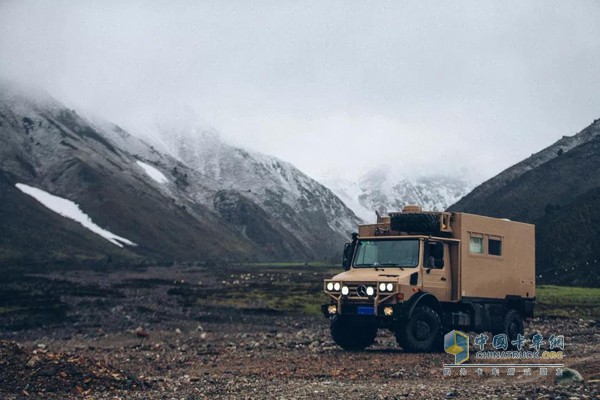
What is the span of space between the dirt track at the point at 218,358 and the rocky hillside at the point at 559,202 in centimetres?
3398

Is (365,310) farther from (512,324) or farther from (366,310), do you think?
(512,324)

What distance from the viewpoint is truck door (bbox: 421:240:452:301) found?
80.6 feet

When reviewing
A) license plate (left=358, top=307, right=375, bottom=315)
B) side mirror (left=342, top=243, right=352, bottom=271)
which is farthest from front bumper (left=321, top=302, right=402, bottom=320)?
side mirror (left=342, top=243, right=352, bottom=271)

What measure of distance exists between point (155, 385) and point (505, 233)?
48.1ft

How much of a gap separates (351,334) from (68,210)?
125m

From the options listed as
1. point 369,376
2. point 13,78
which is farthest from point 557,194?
point 13,78

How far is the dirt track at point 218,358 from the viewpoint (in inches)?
655

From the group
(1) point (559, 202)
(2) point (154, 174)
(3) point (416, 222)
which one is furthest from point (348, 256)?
(2) point (154, 174)

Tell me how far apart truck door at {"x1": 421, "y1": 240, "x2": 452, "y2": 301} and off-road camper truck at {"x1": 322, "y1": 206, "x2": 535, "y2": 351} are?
32mm

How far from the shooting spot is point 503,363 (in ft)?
69.4

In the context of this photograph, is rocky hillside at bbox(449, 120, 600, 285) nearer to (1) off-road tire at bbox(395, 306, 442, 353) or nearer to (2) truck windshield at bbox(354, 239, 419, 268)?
(1) off-road tire at bbox(395, 306, 442, 353)

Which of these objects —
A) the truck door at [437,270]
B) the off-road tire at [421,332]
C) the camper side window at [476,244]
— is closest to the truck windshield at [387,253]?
the truck door at [437,270]

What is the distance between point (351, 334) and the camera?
25.8 metres

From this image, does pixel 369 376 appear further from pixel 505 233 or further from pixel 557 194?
pixel 557 194
